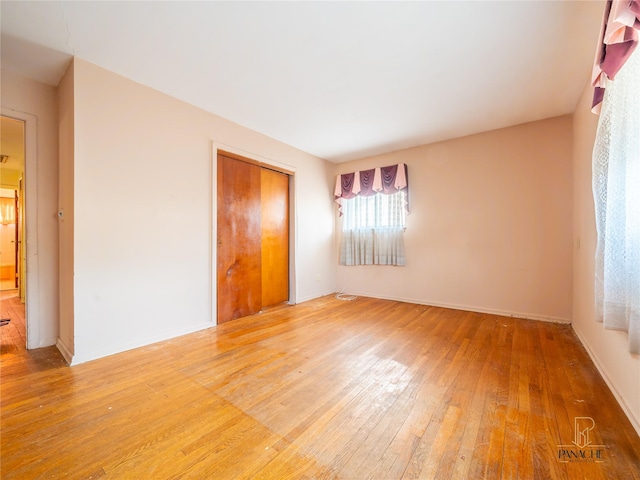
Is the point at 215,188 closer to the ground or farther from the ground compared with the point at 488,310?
farther from the ground

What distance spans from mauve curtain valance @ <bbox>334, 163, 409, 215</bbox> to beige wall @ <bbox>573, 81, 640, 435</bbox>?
1958mm

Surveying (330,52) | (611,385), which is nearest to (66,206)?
(330,52)

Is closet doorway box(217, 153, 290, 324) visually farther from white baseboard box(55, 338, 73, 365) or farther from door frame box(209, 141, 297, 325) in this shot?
white baseboard box(55, 338, 73, 365)

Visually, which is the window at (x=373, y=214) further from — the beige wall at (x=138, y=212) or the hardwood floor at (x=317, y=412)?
the beige wall at (x=138, y=212)

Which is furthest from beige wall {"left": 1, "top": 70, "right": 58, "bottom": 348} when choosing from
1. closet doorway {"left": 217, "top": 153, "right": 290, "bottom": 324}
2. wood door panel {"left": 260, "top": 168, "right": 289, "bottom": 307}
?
wood door panel {"left": 260, "top": 168, "right": 289, "bottom": 307}

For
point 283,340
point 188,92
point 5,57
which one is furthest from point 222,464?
point 5,57

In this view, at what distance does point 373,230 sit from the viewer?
175 inches

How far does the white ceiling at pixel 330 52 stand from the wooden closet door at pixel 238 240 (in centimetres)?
76

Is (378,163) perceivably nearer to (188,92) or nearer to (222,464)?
(188,92)

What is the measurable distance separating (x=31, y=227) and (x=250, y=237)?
206 centimetres

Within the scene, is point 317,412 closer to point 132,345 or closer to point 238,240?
point 132,345

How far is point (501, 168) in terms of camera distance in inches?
134

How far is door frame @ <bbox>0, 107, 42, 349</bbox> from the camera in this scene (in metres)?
2.28

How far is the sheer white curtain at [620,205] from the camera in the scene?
4.05 feet
